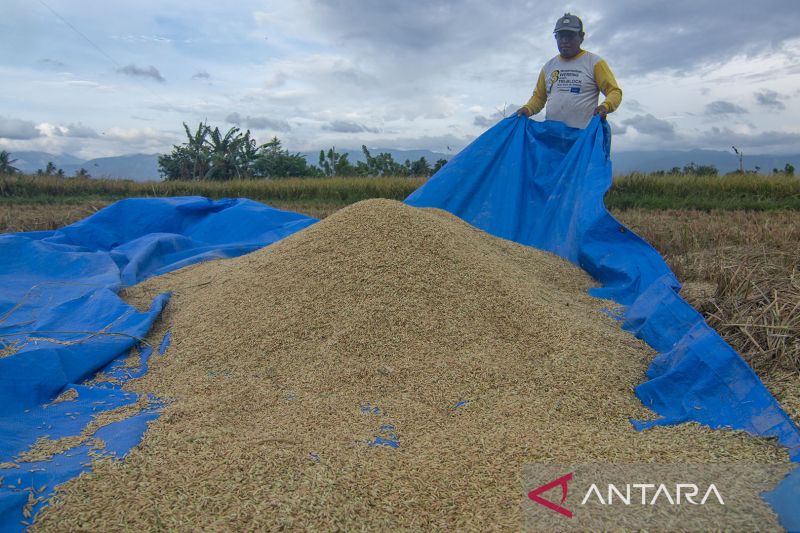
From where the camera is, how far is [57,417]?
1.97 m

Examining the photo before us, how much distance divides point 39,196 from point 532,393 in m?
8.53

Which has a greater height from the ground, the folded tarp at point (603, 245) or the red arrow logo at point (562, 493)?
the folded tarp at point (603, 245)

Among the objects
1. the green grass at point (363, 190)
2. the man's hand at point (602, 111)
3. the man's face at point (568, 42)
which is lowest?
the green grass at point (363, 190)

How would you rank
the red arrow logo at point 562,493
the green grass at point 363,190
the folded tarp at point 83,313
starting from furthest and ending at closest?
the green grass at point 363,190 < the folded tarp at point 83,313 < the red arrow logo at point 562,493

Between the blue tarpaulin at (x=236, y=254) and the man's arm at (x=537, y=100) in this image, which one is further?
the man's arm at (x=537, y=100)

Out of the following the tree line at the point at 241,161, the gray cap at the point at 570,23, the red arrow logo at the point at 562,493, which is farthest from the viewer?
the tree line at the point at 241,161

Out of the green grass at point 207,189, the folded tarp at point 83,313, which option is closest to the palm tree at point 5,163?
the green grass at point 207,189

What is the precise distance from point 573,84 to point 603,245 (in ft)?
4.77

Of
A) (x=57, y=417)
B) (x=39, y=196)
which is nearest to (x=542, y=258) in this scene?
(x=57, y=417)

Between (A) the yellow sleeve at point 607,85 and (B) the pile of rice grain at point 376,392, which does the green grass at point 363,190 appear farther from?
(B) the pile of rice grain at point 376,392

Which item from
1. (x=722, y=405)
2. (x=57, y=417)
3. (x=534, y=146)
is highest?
(x=534, y=146)

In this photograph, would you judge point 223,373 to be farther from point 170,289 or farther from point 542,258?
point 542,258

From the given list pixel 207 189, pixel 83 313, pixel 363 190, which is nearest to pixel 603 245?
pixel 83 313

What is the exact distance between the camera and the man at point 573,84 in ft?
13.1
